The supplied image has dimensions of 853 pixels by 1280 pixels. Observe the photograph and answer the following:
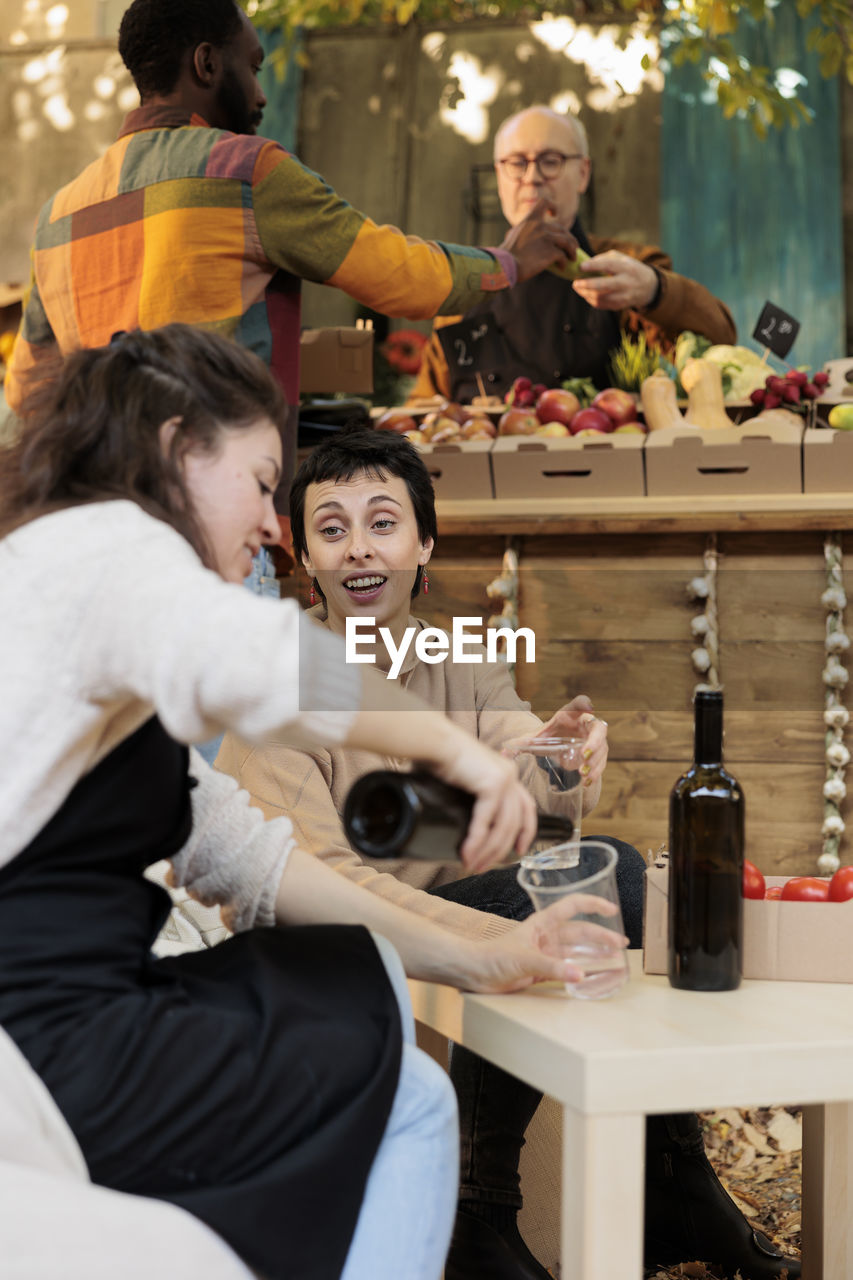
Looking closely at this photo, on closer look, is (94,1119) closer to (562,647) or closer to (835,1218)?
(835,1218)

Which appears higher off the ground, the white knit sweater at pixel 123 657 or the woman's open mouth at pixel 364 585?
the woman's open mouth at pixel 364 585

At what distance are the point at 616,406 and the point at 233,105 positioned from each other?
1.05 m

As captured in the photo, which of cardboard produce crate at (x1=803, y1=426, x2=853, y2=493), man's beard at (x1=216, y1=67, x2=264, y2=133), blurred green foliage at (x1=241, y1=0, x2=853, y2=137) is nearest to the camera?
man's beard at (x1=216, y1=67, x2=264, y2=133)

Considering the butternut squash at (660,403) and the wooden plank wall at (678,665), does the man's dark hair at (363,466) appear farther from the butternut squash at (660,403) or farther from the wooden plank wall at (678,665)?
the butternut squash at (660,403)

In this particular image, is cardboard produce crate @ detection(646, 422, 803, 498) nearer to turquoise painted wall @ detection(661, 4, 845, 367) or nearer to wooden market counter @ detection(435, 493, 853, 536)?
wooden market counter @ detection(435, 493, 853, 536)

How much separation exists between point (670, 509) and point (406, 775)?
5.97 feet

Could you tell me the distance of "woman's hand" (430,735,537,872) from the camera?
2.96 feet

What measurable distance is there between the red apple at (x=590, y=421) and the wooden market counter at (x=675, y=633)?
0.21 meters

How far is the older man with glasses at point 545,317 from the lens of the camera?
3.20m

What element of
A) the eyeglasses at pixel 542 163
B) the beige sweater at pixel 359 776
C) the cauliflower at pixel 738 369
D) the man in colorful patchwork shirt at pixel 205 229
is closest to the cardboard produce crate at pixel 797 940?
the beige sweater at pixel 359 776

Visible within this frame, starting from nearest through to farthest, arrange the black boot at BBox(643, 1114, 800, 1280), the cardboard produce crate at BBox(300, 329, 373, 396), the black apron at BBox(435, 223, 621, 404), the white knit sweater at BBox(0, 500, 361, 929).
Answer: the white knit sweater at BBox(0, 500, 361, 929) < the black boot at BBox(643, 1114, 800, 1280) < the cardboard produce crate at BBox(300, 329, 373, 396) < the black apron at BBox(435, 223, 621, 404)

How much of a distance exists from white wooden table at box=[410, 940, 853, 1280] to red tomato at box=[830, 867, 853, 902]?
0.57ft

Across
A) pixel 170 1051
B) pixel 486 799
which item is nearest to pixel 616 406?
pixel 486 799

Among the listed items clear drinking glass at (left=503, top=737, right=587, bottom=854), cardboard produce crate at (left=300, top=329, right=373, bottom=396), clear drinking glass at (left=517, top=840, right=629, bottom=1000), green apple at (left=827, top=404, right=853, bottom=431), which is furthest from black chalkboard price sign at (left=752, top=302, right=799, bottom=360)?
clear drinking glass at (left=517, top=840, right=629, bottom=1000)
